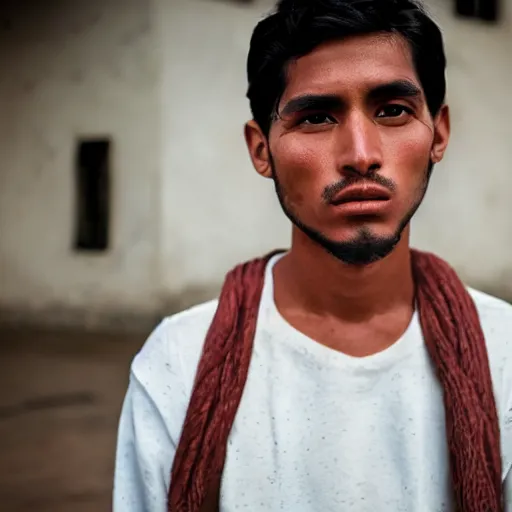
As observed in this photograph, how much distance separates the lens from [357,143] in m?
0.73

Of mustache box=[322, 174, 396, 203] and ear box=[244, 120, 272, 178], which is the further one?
ear box=[244, 120, 272, 178]

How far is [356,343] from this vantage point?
0.83m

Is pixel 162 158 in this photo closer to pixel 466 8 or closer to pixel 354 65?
pixel 466 8

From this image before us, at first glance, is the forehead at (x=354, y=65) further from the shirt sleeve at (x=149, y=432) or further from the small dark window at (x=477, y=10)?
the small dark window at (x=477, y=10)

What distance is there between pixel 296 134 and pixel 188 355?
0.28 m

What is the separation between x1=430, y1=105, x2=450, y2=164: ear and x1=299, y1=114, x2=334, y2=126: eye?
0.43 ft

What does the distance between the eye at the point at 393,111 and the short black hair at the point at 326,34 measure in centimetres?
4

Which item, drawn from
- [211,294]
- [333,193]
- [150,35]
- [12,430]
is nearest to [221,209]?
[211,294]

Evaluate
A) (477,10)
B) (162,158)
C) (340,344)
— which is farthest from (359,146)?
(162,158)

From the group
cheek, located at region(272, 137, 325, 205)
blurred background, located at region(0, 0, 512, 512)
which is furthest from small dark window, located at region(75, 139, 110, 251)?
cheek, located at region(272, 137, 325, 205)

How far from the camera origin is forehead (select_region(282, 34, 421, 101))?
745 millimetres

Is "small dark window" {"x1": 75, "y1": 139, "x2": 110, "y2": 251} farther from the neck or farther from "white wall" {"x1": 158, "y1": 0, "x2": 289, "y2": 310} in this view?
the neck

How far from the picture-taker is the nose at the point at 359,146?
730 millimetres

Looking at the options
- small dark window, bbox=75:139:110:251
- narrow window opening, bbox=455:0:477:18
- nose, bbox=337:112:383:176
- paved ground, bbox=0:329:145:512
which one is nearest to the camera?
nose, bbox=337:112:383:176
